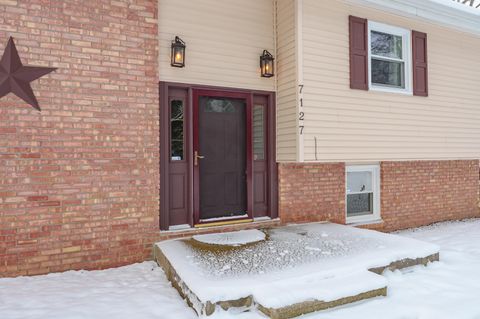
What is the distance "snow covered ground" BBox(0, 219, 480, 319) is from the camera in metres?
2.83

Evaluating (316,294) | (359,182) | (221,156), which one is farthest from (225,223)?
(359,182)

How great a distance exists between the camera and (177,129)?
4777 millimetres

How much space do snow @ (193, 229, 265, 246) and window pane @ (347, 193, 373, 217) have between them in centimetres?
221

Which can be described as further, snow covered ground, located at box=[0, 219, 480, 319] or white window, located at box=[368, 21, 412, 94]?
white window, located at box=[368, 21, 412, 94]

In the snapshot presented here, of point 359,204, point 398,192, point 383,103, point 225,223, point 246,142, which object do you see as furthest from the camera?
point 398,192

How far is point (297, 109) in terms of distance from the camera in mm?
4816

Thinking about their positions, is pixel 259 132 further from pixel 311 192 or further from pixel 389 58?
pixel 389 58

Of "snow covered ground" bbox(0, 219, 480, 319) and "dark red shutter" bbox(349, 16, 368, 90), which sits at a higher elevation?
"dark red shutter" bbox(349, 16, 368, 90)

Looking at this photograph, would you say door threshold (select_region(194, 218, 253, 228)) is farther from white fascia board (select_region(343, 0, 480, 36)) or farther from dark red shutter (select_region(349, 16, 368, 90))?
white fascia board (select_region(343, 0, 480, 36))

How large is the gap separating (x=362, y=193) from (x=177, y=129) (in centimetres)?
366

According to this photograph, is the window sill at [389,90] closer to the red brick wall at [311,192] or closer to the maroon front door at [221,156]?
the red brick wall at [311,192]

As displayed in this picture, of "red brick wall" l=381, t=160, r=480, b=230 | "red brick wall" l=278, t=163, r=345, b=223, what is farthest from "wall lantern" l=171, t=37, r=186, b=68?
"red brick wall" l=381, t=160, r=480, b=230

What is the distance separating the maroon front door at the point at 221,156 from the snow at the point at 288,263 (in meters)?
0.87

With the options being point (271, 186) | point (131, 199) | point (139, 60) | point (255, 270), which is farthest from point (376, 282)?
point (139, 60)
